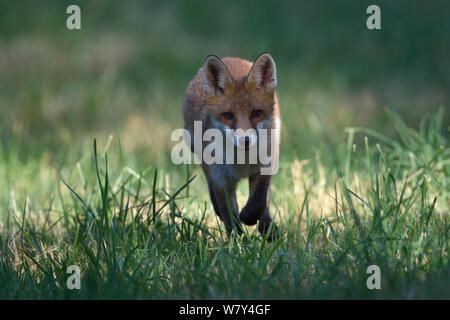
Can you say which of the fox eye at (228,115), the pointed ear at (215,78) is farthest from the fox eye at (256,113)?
the pointed ear at (215,78)

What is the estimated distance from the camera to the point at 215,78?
477 cm

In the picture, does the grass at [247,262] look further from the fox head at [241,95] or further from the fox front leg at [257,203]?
the fox head at [241,95]

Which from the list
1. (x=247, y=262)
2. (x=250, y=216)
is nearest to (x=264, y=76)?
(x=250, y=216)

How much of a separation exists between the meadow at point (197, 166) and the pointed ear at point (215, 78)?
0.81 meters

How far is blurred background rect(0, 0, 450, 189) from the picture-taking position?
8625 millimetres

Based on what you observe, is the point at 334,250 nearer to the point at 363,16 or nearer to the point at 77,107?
the point at 77,107

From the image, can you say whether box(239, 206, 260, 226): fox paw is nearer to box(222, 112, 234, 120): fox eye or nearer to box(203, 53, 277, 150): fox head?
box(203, 53, 277, 150): fox head

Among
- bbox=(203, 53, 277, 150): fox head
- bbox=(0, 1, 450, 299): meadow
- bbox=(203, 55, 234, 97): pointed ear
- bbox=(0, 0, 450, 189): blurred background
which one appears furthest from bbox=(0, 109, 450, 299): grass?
bbox=(0, 0, 450, 189): blurred background

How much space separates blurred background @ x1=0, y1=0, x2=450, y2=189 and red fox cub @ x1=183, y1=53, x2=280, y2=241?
7.49ft

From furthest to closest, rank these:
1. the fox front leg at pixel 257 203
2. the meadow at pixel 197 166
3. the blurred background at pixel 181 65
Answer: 1. the blurred background at pixel 181 65
2. the fox front leg at pixel 257 203
3. the meadow at pixel 197 166

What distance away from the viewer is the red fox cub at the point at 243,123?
Answer: 4625 mm

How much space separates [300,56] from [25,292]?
841 centimetres

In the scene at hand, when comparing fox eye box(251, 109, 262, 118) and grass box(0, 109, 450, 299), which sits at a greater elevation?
fox eye box(251, 109, 262, 118)
